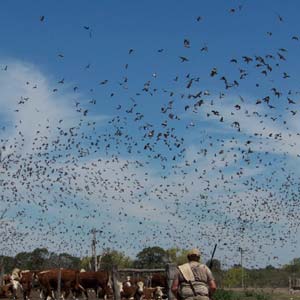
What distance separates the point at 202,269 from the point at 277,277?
99.0m

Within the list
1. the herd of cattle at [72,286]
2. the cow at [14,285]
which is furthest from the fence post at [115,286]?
the cow at [14,285]

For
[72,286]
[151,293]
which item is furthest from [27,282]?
[151,293]

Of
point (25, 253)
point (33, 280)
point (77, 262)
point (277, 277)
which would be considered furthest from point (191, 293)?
point (25, 253)

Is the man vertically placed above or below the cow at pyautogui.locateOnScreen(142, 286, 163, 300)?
above

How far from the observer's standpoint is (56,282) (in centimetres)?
3100

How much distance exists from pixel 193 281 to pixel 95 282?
68.3 feet

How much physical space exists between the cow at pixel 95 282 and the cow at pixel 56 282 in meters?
0.30

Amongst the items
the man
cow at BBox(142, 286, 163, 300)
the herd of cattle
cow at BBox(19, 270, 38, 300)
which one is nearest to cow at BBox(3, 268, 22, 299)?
the herd of cattle

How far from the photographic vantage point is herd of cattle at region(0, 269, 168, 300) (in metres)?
30.9

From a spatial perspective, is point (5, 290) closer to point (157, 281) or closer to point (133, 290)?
point (133, 290)

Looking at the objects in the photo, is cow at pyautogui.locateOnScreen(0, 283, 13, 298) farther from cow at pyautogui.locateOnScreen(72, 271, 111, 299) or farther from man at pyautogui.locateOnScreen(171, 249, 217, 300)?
man at pyautogui.locateOnScreen(171, 249, 217, 300)

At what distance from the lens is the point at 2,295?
32750mm

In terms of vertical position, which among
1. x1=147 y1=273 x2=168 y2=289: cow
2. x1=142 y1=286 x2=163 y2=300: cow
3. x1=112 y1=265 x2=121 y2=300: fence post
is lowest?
x1=142 y1=286 x2=163 y2=300: cow

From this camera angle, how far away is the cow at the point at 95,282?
103ft
